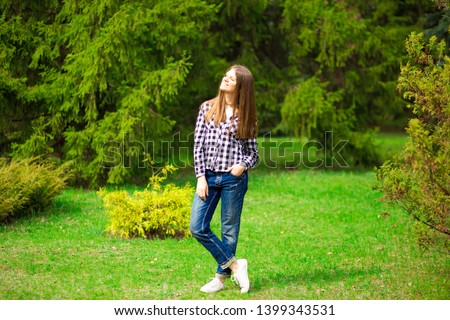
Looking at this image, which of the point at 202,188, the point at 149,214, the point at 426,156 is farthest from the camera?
the point at 149,214

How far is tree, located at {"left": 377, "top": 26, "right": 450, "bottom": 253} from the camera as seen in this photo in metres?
6.13

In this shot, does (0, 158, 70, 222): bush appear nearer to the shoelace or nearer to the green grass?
the green grass

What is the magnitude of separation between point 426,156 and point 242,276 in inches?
73.7

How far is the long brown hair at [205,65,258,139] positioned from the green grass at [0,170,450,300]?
1439 mm

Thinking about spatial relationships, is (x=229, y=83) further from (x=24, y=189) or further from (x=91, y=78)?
(x=91, y=78)

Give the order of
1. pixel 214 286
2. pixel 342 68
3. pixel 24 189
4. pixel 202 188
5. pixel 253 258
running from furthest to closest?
pixel 342 68, pixel 24 189, pixel 253 258, pixel 214 286, pixel 202 188

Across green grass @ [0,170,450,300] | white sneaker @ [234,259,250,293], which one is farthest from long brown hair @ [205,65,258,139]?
green grass @ [0,170,450,300]

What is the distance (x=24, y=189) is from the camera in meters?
9.42

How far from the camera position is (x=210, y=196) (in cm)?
602

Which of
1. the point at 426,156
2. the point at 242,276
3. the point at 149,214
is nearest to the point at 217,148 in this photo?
the point at 242,276

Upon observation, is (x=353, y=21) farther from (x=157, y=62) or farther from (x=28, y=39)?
(x=28, y=39)

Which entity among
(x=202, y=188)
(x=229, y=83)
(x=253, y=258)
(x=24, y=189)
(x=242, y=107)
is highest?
(x=229, y=83)

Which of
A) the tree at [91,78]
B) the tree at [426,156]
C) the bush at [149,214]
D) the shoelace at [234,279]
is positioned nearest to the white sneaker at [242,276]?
the shoelace at [234,279]

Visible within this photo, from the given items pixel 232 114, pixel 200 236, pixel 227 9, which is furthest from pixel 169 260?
pixel 227 9
